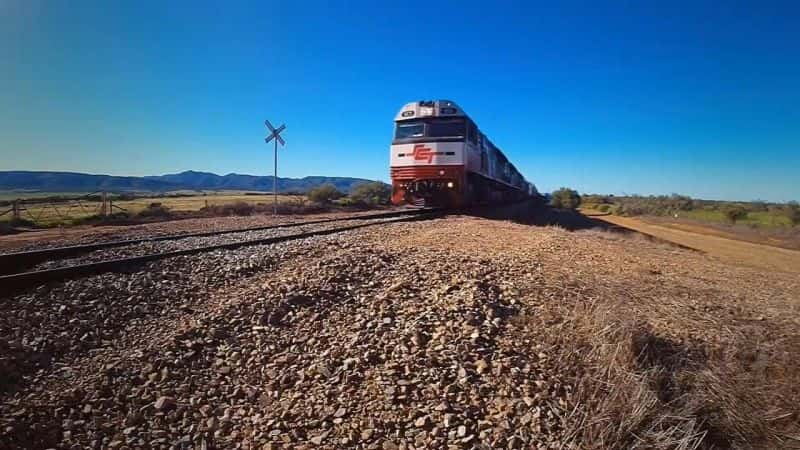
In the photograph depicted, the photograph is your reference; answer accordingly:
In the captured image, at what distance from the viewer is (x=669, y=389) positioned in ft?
12.8

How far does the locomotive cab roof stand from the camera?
52.1 feet

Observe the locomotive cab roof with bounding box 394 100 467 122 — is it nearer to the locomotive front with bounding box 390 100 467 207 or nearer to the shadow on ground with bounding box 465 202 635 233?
the locomotive front with bounding box 390 100 467 207

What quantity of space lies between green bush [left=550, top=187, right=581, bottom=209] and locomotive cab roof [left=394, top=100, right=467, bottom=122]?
196 ft

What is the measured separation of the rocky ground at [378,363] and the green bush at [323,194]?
89.9 ft

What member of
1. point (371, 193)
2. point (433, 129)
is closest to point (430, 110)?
point (433, 129)

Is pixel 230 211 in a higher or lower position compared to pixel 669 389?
higher

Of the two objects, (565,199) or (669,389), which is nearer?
(669,389)

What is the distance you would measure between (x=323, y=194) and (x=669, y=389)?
3174cm

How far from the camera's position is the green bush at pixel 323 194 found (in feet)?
109

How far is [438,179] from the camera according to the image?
1567cm

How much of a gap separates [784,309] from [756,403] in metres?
4.81

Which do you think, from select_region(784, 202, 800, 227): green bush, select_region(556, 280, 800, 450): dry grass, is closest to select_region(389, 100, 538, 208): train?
select_region(556, 280, 800, 450): dry grass

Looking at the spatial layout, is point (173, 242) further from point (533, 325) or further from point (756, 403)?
point (756, 403)

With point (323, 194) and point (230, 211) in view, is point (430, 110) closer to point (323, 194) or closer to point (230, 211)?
point (230, 211)
